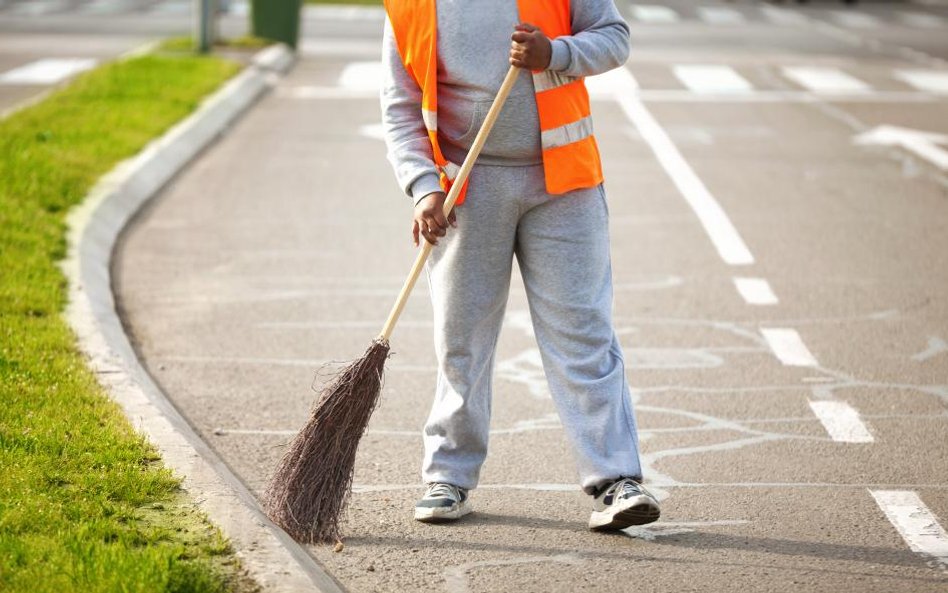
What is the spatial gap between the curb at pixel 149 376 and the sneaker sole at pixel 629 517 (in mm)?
851

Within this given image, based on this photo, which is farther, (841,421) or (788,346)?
(788,346)

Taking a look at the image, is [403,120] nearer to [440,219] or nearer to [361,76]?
[440,219]

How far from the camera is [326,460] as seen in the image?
4.86 meters

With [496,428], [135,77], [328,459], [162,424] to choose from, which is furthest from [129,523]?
[135,77]

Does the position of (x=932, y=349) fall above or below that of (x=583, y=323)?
below

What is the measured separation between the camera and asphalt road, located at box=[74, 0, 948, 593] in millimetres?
4727

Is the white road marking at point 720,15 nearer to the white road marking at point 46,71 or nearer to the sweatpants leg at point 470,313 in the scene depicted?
the white road marking at point 46,71

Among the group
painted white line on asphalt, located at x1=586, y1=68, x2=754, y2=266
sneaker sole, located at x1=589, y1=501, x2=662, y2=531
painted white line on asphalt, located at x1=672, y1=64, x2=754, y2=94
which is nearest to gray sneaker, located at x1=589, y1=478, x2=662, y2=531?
sneaker sole, located at x1=589, y1=501, x2=662, y2=531

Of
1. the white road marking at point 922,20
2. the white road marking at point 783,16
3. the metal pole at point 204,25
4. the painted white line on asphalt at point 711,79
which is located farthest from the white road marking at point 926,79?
the white road marking at point 783,16

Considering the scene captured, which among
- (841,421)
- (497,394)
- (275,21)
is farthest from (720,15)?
(841,421)

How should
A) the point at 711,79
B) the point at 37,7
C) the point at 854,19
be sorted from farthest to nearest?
the point at 854,19
the point at 37,7
the point at 711,79

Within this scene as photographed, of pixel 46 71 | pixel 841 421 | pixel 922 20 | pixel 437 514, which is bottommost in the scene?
pixel 922 20

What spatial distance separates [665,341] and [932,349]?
118cm

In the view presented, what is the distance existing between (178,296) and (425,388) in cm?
210
